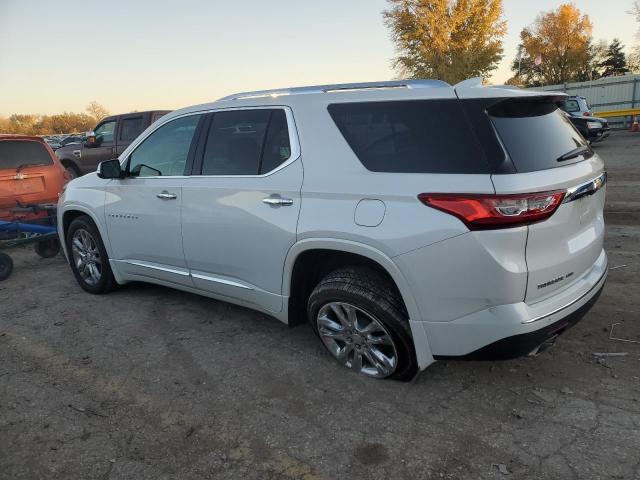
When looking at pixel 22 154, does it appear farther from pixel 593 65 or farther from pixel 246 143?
pixel 593 65

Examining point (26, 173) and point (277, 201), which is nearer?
point (277, 201)

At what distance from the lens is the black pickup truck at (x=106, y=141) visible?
1065cm

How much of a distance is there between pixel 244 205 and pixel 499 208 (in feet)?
5.62

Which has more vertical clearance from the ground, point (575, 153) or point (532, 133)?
point (532, 133)

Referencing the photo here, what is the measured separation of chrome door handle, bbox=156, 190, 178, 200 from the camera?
12.9ft

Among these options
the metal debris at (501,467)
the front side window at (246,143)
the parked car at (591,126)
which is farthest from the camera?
the parked car at (591,126)

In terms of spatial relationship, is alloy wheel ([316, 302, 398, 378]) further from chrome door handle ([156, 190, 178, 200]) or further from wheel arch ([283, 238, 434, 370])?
chrome door handle ([156, 190, 178, 200])

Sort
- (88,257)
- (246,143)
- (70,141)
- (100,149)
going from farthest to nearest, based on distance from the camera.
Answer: (70,141), (100,149), (88,257), (246,143)

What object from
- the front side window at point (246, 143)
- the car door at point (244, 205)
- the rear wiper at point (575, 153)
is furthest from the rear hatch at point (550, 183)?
the front side window at point (246, 143)

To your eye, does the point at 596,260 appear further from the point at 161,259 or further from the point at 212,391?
the point at 161,259

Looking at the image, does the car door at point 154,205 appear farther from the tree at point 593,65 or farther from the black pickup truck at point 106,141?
the tree at point 593,65

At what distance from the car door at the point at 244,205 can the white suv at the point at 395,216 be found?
0.4 inches

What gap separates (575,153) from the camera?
2.90 meters

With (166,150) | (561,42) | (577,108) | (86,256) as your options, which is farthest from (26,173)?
(561,42)
